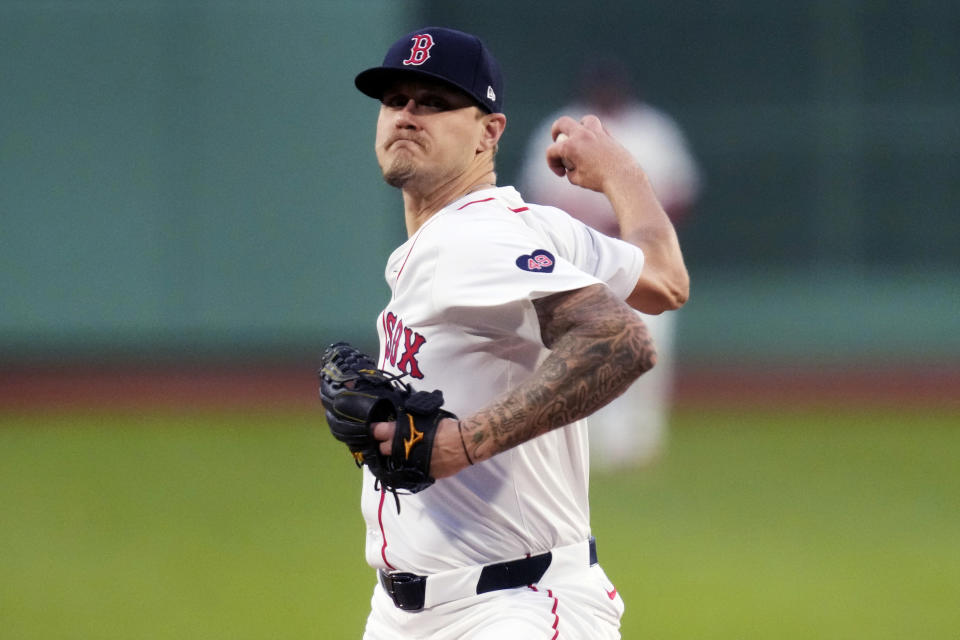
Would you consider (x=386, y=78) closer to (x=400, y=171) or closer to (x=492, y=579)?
(x=400, y=171)

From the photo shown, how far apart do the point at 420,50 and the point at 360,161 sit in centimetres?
1257

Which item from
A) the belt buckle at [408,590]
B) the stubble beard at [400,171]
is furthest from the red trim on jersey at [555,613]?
the stubble beard at [400,171]

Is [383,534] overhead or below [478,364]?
below

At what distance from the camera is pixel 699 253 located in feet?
51.3

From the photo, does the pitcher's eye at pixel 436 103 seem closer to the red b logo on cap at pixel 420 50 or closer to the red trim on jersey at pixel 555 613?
the red b logo on cap at pixel 420 50

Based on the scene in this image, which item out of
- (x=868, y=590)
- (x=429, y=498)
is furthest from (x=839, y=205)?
(x=429, y=498)

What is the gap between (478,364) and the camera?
128 inches

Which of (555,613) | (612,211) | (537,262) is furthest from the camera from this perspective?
(612,211)

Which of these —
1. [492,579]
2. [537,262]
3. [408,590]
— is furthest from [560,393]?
[408,590]

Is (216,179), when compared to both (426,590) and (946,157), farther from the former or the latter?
(426,590)

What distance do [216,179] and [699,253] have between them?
18.1 feet

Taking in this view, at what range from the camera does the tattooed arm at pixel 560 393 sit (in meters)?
2.90

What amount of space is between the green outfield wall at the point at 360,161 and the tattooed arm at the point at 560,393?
12543 millimetres

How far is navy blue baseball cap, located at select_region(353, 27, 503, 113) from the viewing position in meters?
3.37
